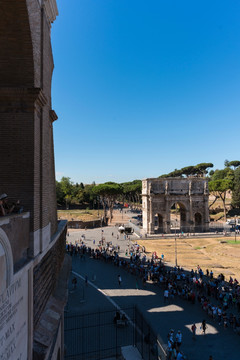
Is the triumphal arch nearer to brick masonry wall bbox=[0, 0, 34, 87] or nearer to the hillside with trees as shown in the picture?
the hillside with trees

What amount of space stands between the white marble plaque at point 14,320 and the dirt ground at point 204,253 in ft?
64.7

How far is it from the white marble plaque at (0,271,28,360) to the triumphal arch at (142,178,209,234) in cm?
3597

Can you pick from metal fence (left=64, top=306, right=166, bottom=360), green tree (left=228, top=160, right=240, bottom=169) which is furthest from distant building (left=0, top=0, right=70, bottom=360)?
green tree (left=228, top=160, right=240, bottom=169)

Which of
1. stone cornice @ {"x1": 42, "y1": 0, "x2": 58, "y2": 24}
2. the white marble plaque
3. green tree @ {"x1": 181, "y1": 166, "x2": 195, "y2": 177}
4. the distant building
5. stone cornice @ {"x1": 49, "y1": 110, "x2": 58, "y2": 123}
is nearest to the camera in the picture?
the white marble plaque

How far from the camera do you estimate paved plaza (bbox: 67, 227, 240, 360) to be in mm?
10477

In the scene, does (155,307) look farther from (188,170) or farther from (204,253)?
(188,170)

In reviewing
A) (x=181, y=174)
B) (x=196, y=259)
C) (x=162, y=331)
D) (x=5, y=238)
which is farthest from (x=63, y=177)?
(x=5, y=238)

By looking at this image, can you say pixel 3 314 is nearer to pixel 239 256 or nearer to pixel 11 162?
pixel 11 162

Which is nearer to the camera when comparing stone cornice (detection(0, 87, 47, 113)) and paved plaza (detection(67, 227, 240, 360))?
stone cornice (detection(0, 87, 47, 113))

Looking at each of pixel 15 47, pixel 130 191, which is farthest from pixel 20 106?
pixel 130 191

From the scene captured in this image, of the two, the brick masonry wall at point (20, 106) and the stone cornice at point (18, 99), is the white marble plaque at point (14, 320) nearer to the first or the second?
the brick masonry wall at point (20, 106)

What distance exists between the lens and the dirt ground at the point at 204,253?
22803mm

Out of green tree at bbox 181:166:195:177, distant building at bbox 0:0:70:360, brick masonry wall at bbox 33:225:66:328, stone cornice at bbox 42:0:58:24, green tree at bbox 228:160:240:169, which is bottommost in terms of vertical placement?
brick masonry wall at bbox 33:225:66:328

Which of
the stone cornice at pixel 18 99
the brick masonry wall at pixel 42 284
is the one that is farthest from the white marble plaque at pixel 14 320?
the stone cornice at pixel 18 99
